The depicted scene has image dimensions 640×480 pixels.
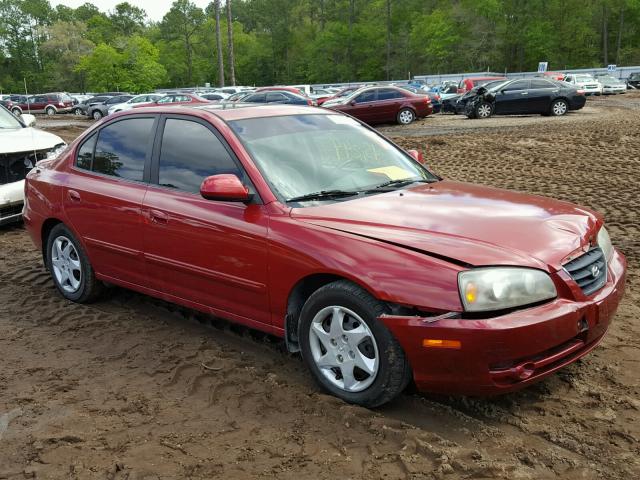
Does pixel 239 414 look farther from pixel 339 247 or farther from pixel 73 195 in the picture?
pixel 73 195

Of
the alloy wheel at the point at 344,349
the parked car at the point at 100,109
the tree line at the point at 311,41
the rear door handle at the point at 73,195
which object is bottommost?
the alloy wheel at the point at 344,349

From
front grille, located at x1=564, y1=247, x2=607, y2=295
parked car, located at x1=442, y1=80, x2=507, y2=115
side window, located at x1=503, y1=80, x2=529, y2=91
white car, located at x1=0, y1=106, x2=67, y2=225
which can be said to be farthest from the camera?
parked car, located at x1=442, y1=80, x2=507, y2=115

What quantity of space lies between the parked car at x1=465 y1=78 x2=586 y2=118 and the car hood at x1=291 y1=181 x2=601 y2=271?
68.2 feet

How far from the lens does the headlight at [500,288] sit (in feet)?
9.87

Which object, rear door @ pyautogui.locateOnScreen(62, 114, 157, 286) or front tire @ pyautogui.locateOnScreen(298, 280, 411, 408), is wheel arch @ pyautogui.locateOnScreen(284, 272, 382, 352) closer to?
front tire @ pyautogui.locateOnScreen(298, 280, 411, 408)

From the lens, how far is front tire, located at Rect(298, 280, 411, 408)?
3232 millimetres

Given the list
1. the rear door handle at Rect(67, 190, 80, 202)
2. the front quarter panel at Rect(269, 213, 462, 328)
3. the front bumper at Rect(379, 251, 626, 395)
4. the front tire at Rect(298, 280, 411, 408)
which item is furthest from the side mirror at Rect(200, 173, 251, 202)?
the rear door handle at Rect(67, 190, 80, 202)

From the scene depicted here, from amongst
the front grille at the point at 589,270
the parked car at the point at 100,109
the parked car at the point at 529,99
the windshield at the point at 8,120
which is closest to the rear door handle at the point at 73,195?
the front grille at the point at 589,270

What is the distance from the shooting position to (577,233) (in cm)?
354

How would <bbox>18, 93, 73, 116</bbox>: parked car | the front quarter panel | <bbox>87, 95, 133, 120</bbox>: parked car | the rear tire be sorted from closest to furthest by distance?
the front quarter panel, the rear tire, <bbox>87, 95, 133, 120</bbox>: parked car, <bbox>18, 93, 73, 116</bbox>: parked car

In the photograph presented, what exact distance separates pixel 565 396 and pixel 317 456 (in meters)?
1.44

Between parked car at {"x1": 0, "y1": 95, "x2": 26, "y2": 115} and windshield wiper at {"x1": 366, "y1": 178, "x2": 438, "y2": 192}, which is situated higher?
parked car at {"x1": 0, "y1": 95, "x2": 26, "y2": 115}

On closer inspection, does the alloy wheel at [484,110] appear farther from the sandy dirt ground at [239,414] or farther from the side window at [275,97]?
the sandy dirt ground at [239,414]

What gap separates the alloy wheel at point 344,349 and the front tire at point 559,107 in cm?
2203
